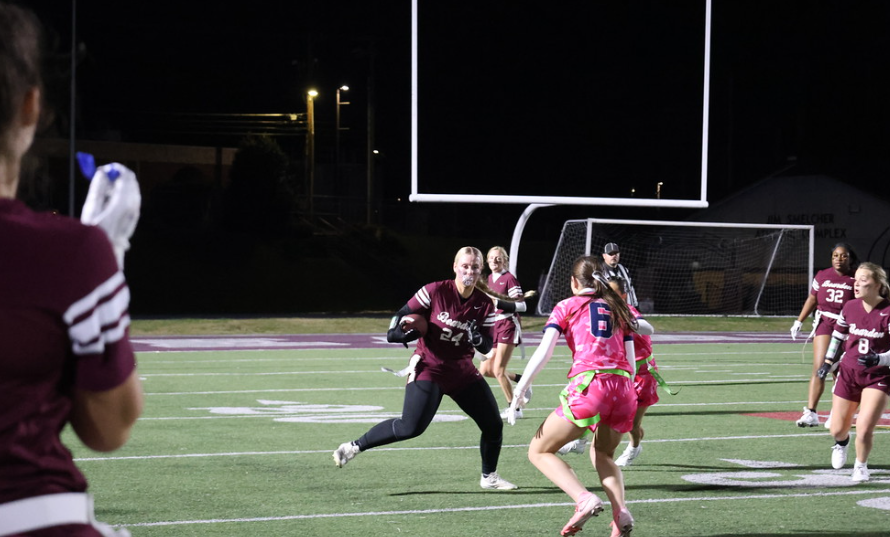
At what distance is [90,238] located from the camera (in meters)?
1.82

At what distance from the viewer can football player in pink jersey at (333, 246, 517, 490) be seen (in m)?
8.01

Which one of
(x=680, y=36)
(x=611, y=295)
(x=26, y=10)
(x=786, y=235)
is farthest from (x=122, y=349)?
(x=786, y=235)

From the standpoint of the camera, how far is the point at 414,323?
8.04 metres

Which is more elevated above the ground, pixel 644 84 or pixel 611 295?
pixel 644 84

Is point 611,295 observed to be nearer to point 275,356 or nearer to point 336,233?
point 275,356

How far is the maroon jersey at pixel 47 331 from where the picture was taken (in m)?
1.80

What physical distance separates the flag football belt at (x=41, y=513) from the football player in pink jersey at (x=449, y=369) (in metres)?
6.07

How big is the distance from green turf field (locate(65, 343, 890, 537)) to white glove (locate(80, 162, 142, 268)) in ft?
15.7

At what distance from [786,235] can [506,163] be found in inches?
912

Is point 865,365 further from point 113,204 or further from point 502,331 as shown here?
point 113,204

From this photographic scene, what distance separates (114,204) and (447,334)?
6248 mm

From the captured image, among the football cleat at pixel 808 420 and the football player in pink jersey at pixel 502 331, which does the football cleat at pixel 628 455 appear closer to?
the football cleat at pixel 808 420

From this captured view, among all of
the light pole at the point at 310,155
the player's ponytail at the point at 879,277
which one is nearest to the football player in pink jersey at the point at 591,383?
the player's ponytail at the point at 879,277

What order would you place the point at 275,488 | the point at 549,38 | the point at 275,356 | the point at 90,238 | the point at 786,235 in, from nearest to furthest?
the point at 90,238
the point at 275,488
the point at 549,38
the point at 275,356
the point at 786,235
